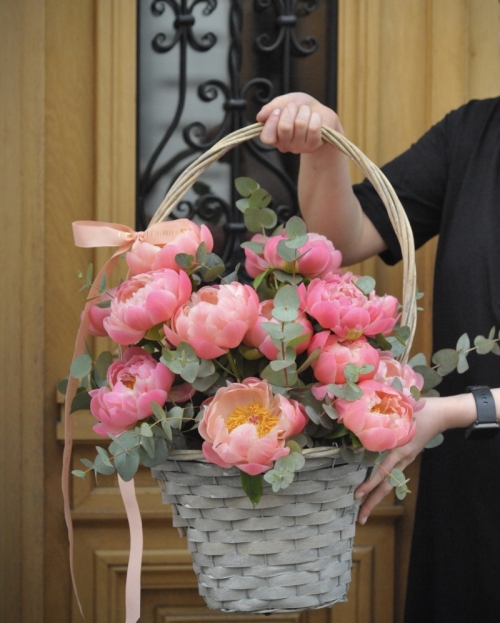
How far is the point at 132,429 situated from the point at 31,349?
686 mm

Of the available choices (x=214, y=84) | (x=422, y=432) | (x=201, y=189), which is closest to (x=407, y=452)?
(x=422, y=432)

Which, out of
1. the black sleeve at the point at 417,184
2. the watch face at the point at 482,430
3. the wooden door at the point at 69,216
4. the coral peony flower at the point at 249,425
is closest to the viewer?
the coral peony flower at the point at 249,425

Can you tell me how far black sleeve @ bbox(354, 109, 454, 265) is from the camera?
47.5 inches

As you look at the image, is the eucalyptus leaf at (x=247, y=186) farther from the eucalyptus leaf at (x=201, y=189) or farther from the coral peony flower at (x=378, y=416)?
the eucalyptus leaf at (x=201, y=189)

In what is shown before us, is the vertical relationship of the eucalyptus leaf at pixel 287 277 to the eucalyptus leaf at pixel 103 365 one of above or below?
above

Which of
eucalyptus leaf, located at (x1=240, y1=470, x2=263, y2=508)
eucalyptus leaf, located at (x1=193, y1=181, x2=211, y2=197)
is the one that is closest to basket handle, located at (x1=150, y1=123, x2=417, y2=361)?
eucalyptus leaf, located at (x1=240, y1=470, x2=263, y2=508)

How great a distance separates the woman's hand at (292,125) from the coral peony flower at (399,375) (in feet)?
0.97

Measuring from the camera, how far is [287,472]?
68cm

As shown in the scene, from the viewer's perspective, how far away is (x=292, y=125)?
0.91m


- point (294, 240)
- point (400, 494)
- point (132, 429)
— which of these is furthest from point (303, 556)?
point (294, 240)

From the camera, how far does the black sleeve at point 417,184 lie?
3.96 feet

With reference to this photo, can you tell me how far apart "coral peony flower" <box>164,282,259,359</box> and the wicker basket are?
0.11 m

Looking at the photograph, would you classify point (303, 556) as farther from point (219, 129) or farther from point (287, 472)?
point (219, 129)

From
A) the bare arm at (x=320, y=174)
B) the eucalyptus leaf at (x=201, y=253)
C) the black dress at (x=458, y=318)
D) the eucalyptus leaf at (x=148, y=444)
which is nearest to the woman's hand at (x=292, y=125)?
the bare arm at (x=320, y=174)
